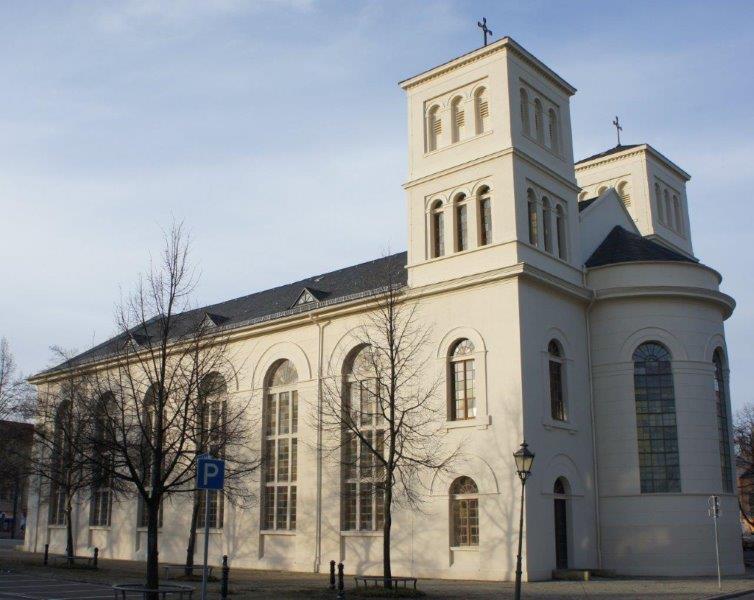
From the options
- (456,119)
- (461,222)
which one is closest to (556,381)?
(461,222)

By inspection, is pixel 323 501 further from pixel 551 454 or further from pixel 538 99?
pixel 538 99

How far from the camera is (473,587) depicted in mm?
23250

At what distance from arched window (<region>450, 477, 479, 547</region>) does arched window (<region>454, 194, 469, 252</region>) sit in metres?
8.27

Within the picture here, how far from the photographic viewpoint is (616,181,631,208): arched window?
127 feet

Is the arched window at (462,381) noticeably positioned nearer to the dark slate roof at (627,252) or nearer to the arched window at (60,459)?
the dark slate roof at (627,252)

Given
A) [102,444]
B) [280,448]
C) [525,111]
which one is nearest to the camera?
[102,444]

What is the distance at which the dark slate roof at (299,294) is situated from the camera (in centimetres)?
3193

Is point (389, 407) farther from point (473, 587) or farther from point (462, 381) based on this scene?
point (473, 587)

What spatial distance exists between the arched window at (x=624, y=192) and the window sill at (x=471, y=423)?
54.7 ft

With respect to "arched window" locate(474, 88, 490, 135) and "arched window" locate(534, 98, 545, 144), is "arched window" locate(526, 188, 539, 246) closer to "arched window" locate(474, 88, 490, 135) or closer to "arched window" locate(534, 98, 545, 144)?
"arched window" locate(534, 98, 545, 144)

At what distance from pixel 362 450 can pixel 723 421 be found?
43.5 feet

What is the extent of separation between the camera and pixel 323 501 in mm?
30844

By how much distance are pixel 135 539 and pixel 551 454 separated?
21307mm

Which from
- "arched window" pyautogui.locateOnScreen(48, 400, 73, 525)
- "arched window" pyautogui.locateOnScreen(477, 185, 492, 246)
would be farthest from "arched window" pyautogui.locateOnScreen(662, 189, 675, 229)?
"arched window" pyautogui.locateOnScreen(48, 400, 73, 525)
